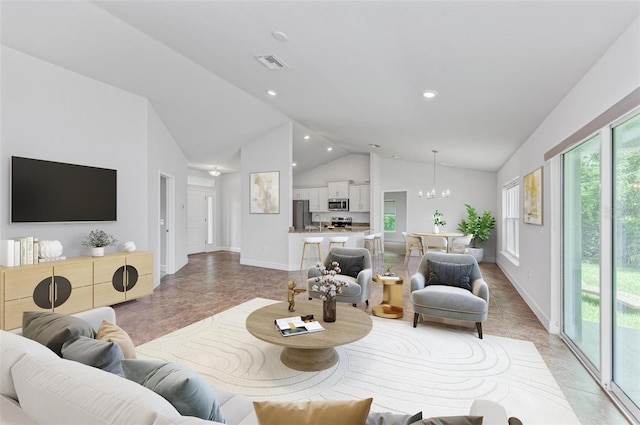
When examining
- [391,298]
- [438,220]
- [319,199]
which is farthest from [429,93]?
[319,199]

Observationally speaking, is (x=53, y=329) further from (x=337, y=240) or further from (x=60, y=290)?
(x=337, y=240)

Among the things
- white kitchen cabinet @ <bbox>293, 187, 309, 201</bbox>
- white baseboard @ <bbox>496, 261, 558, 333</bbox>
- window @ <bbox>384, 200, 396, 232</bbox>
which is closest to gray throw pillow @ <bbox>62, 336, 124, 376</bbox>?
white baseboard @ <bbox>496, 261, 558, 333</bbox>

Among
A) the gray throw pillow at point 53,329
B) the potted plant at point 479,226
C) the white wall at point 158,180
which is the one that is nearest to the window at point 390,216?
the potted plant at point 479,226

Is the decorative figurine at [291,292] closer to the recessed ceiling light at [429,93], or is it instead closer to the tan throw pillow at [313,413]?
the tan throw pillow at [313,413]

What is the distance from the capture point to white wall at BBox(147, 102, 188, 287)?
16.9 ft

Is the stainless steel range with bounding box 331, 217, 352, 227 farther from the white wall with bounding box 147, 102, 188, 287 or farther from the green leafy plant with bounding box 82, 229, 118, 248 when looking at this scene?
the green leafy plant with bounding box 82, 229, 118, 248

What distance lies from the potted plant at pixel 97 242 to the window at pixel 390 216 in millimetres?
9445

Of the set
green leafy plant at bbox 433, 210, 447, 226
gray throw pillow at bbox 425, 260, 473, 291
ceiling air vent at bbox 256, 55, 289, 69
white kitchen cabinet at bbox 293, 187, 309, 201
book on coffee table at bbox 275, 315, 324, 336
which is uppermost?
ceiling air vent at bbox 256, 55, 289, 69

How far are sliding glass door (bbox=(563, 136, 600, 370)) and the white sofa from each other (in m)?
2.16

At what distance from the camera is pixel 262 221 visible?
736cm

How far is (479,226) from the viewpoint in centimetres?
806

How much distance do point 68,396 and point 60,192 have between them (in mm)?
3907

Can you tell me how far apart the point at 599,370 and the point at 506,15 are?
2.69m

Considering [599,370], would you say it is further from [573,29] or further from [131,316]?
[131,316]
